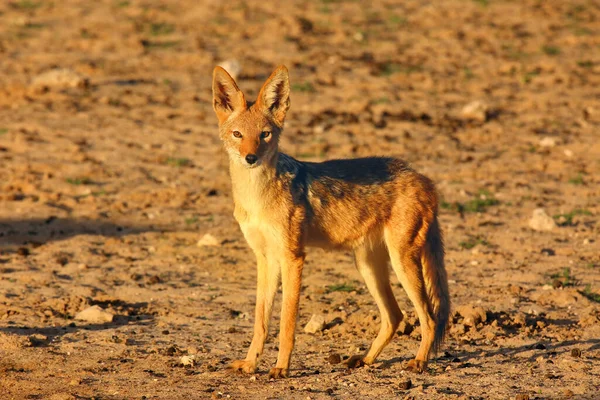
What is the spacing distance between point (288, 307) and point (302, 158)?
5.59m

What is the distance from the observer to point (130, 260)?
9.26 meters

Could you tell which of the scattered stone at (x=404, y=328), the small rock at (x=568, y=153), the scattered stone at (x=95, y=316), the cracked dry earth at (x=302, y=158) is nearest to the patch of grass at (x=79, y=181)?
the cracked dry earth at (x=302, y=158)

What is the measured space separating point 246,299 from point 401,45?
9218 millimetres

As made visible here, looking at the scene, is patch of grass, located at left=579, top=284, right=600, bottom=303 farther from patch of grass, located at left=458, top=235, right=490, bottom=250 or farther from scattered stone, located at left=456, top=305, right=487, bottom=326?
patch of grass, located at left=458, top=235, right=490, bottom=250

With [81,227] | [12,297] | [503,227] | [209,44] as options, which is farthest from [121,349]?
[209,44]

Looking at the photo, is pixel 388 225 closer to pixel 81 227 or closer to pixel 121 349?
pixel 121 349

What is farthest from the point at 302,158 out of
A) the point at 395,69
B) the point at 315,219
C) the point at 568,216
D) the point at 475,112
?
the point at 315,219

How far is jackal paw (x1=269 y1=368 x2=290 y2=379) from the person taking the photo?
643cm

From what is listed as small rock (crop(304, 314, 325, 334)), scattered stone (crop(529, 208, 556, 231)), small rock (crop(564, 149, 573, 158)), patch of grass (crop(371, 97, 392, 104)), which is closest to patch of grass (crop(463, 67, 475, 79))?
patch of grass (crop(371, 97, 392, 104))

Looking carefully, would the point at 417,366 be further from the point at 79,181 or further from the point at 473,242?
the point at 79,181

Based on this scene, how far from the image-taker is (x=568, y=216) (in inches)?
415

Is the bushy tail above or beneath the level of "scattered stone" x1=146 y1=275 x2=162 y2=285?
above

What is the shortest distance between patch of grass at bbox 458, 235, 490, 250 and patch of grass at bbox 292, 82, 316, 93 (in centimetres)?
519

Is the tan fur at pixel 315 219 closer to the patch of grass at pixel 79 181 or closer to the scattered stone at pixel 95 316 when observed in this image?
the scattered stone at pixel 95 316
